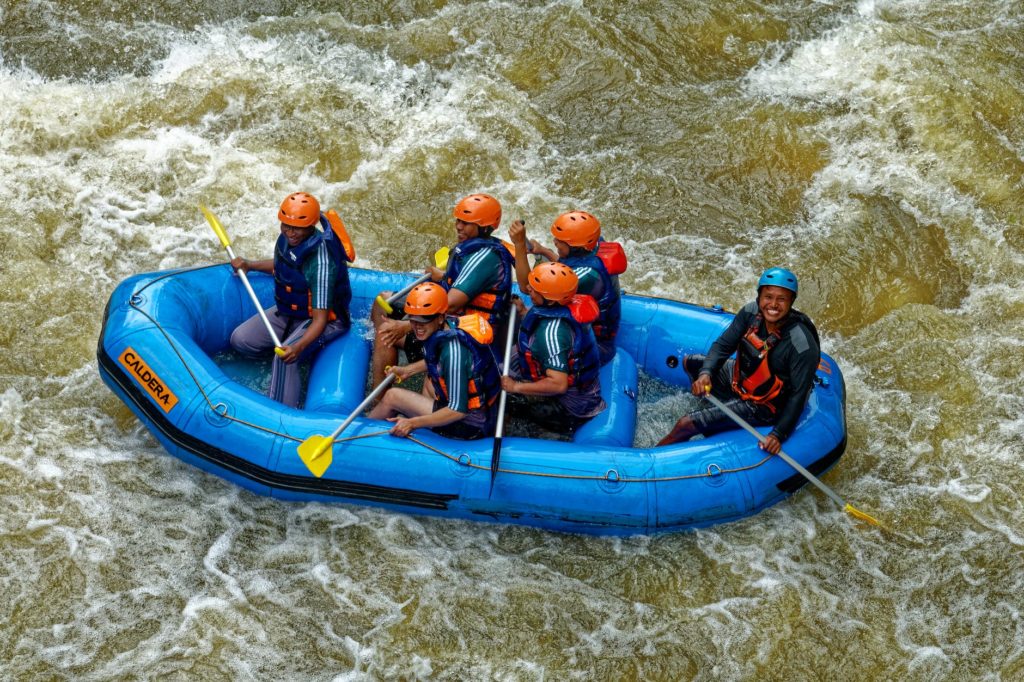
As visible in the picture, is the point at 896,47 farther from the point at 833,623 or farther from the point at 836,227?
the point at 833,623

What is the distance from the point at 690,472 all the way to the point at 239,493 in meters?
2.67

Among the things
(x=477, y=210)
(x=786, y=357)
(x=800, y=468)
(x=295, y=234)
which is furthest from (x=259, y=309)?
(x=800, y=468)

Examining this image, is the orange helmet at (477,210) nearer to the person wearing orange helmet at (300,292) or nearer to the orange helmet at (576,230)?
the orange helmet at (576,230)

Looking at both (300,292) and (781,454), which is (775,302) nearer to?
(781,454)

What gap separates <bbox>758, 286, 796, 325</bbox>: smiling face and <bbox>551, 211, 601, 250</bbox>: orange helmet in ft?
3.49

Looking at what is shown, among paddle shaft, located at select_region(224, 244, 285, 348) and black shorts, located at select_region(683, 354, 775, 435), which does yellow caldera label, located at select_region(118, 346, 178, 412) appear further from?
black shorts, located at select_region(683, 354, 775, 435)

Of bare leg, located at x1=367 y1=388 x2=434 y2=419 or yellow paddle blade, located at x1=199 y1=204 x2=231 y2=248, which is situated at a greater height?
yellow paddle blade, located at x1=199 y1=204 x2=231 y2=248

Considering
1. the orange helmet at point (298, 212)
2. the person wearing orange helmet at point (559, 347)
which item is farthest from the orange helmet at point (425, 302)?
the orange helmet at point (298, 212)

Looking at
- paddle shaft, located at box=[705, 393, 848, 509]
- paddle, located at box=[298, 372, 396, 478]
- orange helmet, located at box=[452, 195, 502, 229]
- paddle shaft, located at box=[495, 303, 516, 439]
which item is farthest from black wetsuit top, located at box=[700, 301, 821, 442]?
paddle, located at box=[298, 372, 396, 478]

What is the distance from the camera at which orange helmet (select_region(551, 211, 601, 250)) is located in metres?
6.20

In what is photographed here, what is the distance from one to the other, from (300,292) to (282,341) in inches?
14.4

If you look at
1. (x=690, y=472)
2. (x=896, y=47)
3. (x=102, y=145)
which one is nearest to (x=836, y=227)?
(x=896, y=47)

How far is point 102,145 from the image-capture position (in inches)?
359

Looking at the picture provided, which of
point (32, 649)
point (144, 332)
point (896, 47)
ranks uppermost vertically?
point (896, 47)
